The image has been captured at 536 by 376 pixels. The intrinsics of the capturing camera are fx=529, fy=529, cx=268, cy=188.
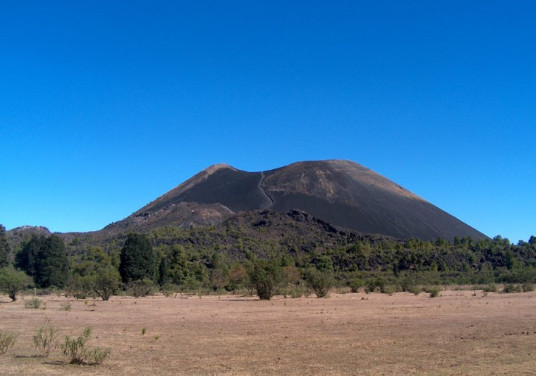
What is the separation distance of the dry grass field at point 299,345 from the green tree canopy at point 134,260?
143 feet

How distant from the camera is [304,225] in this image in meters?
167

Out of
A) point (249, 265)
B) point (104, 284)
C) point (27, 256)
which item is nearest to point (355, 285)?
point (249, 265)

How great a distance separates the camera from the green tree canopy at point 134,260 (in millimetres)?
75062

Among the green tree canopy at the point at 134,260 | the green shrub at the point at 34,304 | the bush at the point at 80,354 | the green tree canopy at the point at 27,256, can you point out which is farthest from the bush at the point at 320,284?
the green tree canopy at the point at 27,256

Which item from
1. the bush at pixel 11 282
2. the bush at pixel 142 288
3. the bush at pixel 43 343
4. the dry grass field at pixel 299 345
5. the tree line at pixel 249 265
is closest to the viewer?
the dry grass field at pixel 299 345

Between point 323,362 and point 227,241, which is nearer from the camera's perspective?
point 323,362

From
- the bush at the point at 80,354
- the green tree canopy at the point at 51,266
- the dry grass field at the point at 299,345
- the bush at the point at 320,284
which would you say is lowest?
the dry grass field at the point at 299,345

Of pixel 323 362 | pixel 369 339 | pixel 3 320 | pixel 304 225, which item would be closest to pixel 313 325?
pixel 369 339

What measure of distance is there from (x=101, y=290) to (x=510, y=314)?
40922 millimetres

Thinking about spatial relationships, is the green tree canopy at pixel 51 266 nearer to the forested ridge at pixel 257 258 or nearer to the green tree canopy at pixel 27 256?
the forested ridge at pixel 257 258

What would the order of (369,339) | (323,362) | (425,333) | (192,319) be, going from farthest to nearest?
(192,319) → (425,333) → (369,339) → (323,362)

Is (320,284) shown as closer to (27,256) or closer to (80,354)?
(80,354)

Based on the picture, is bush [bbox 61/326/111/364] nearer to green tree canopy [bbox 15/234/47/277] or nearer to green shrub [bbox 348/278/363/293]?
green shrub [bbox 348/278/363/293]

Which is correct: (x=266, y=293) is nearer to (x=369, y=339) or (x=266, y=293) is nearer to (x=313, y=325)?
(x=313, y=325)
